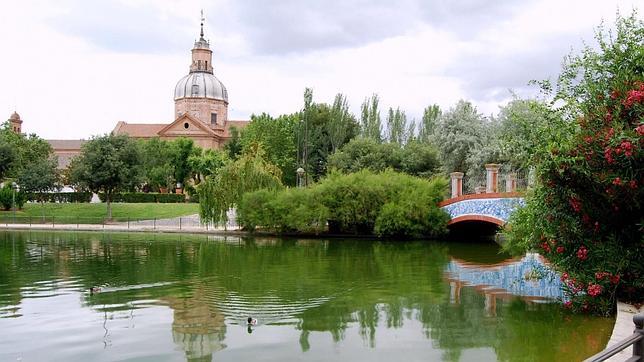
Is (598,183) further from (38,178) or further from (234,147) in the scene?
(234,147)

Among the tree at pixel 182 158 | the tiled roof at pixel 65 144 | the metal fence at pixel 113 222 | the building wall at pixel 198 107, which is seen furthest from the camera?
the tiled roof at pixel 65 144

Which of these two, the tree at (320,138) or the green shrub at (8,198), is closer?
the green shrub at (8,198)

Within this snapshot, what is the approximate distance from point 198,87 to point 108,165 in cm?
4894

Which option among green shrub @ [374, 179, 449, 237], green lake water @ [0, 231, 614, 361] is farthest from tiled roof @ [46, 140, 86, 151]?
green lake water @ [0, 231, 614, 361]

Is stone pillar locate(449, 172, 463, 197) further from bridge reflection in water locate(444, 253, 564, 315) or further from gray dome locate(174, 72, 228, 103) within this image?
gray dome locate(174, 72, 228, 103)

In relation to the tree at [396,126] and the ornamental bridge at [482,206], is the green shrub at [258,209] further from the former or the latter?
the tree at [396,126]

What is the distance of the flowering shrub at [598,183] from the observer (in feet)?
37.6

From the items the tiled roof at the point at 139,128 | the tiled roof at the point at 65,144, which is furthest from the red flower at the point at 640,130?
the tiled roof at the point at 65,144

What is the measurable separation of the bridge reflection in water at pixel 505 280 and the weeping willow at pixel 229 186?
53.3 feet

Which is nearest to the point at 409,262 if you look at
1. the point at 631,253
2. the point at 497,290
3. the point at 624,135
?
the point at 497,290

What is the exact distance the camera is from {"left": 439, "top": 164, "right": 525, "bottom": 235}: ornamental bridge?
27.2 m

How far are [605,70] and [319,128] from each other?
46.0 m

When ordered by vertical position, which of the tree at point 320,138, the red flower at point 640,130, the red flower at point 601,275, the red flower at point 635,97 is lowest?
the red flower at point 601,275

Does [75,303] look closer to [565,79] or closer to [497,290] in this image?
[497,290]
